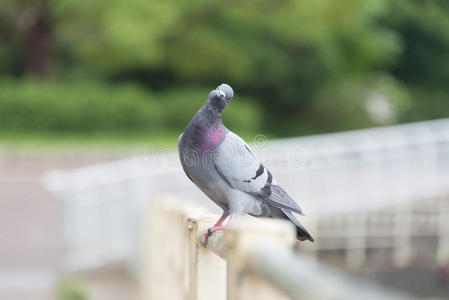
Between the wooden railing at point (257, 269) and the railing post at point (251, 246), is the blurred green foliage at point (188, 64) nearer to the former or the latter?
the wooden railing at point (257, 269)

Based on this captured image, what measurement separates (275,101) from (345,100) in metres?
2.42

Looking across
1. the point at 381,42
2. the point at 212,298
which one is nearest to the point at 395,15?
the point at 381,42

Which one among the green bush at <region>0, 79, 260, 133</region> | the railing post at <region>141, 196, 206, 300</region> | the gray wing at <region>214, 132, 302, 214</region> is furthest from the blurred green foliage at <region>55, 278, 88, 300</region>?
the green bush at <region>0, 79, 260, 133</region>

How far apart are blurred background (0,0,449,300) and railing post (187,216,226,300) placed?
2.99 m

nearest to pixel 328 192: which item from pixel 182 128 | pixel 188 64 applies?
pixel 182 128

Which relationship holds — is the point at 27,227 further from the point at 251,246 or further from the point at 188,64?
the point at 251,246

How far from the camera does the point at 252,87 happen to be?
79.3 feet

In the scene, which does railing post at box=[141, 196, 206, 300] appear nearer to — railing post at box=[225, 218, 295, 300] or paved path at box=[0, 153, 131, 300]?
railing post at box=[225, 218, 295, 300]

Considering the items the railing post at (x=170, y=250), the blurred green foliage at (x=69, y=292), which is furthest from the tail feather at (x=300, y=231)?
the blurred green foliage at (x=69, y=292)

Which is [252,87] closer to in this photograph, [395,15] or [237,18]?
[237,18]

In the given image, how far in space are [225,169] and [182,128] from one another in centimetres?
1648

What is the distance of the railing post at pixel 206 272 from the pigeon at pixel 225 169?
14 cm

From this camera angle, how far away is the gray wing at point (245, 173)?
277 centimetres

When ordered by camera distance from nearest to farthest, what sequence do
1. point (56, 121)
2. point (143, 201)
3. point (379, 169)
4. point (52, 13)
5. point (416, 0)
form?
point (143, 201), point (379, 169), point (56, 121), point (52, 13), point (416, 0)
